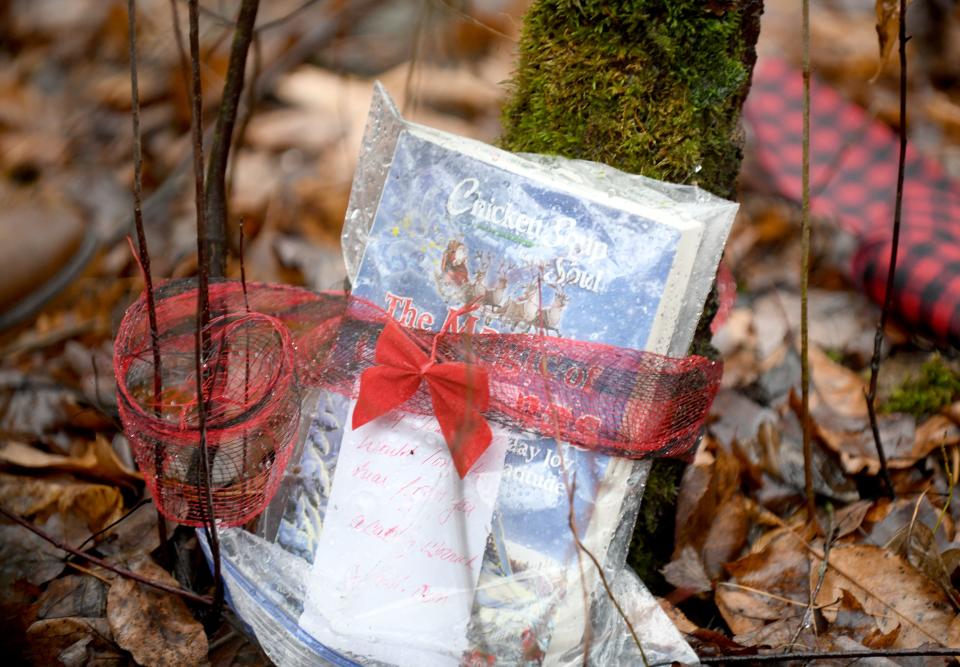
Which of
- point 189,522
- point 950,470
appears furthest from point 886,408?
point 189,522

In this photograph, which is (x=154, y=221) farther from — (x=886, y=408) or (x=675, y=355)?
(x=886, y=408)

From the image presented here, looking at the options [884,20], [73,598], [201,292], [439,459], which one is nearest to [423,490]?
[439,459]

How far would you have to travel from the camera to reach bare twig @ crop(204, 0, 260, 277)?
4.56 feet

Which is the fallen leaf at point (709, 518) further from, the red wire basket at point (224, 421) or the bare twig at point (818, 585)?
the red wire basket at point (224, 421)

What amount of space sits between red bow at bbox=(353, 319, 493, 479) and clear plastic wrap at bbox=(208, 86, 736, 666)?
0.04 meters

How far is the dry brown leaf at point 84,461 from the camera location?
1.52 meters

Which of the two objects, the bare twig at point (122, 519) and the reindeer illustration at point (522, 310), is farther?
the bare twig at point (122, 519)

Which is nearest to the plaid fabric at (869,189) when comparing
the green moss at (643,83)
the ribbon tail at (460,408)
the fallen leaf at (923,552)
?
the fallen leaf at (923,552)

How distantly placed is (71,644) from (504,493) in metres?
0.71

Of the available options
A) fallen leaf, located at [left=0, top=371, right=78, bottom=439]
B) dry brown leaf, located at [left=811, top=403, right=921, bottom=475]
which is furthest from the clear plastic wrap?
fallen leaf, located at [left=0, top=371, right=78, bottom=439]

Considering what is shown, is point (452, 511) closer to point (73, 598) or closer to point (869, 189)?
point (73, 598)

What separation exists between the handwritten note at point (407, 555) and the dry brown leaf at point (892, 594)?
0.60 meters

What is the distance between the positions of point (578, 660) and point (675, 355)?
0.46 m

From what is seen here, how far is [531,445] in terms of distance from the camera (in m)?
1.16
